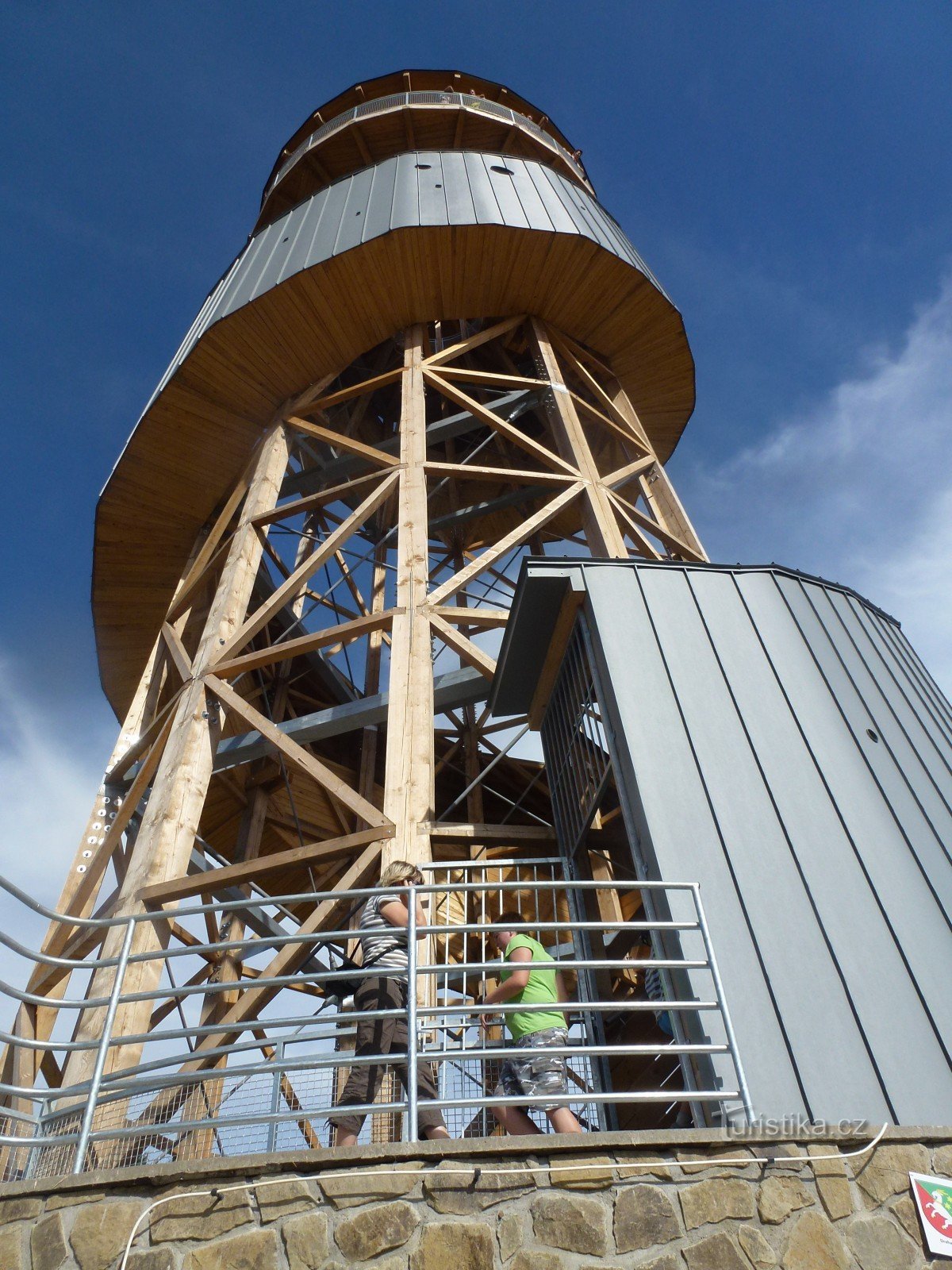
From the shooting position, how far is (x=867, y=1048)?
4160mm

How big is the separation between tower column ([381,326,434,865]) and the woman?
4.09 ft

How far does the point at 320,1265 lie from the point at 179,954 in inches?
55.4

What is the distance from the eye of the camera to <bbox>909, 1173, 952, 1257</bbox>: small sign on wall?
3256 mm

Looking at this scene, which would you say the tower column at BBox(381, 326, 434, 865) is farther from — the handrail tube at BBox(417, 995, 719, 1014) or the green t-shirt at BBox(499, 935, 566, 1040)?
the handrail tube at BBox(417, 995, 719, 1014)

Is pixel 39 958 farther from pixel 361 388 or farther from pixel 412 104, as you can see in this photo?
pixel 412 104

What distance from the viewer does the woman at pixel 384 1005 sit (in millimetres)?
3857

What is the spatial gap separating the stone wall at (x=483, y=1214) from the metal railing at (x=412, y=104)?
14.2 metres

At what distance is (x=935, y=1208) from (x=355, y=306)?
9.99m

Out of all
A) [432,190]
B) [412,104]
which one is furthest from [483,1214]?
[412,104]

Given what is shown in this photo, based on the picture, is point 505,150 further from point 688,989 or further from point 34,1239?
point 34,1239

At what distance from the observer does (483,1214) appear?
3039 mm

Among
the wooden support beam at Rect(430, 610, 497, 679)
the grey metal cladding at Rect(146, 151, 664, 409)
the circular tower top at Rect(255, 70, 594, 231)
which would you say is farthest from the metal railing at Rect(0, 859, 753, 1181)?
the circular tower top at Rect(255, 70, 594, 231)

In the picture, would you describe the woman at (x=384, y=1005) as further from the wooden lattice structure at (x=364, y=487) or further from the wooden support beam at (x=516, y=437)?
the wooden support beam at (x=516, y=437)

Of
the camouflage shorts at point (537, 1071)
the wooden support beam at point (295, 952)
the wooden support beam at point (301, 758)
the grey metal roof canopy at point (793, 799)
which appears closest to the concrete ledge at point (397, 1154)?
the grey metal roof canopy at point (793, 799)
